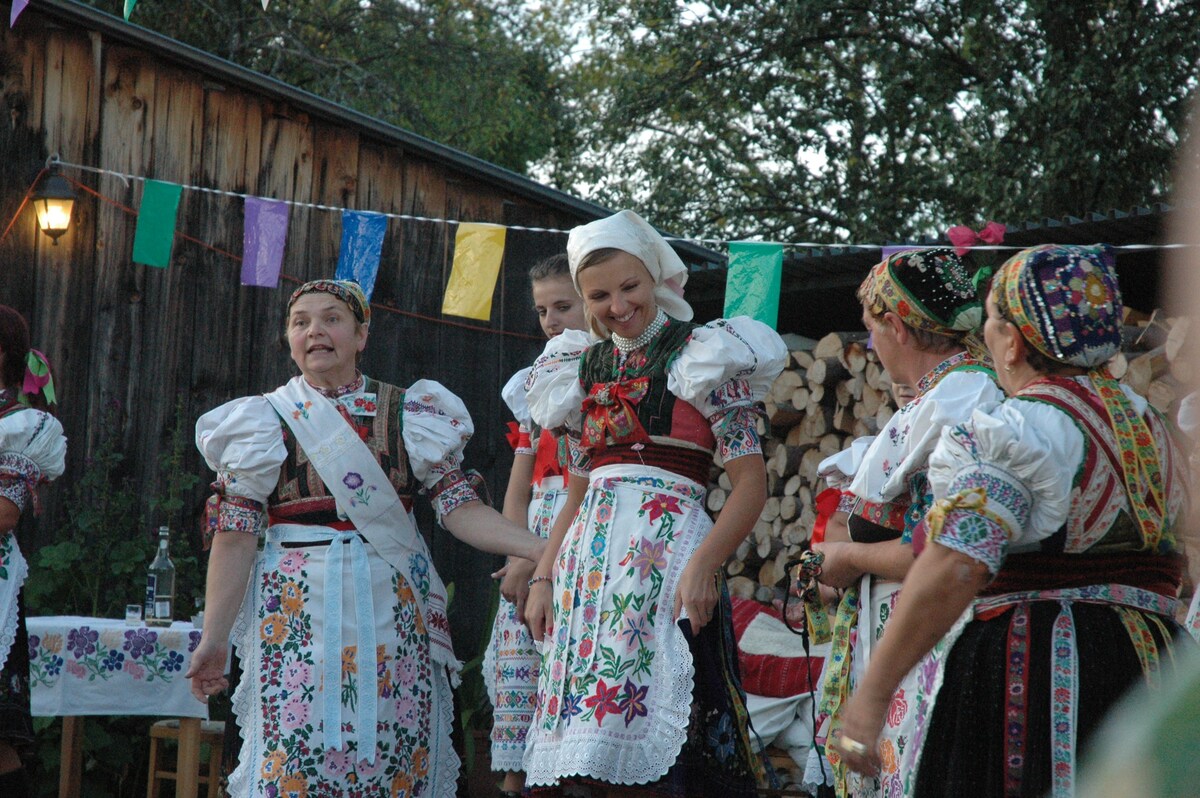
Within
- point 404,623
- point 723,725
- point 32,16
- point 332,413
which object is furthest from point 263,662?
point 32,16

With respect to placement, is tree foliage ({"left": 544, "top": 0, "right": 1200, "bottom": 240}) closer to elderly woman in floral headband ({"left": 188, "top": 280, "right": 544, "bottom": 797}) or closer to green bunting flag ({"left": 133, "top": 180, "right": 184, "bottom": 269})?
green bunting flag ({"left": 133, "top": 180, "right": 184, "bottom": 269})

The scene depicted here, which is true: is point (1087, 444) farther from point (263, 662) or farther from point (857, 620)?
point (263, 662)

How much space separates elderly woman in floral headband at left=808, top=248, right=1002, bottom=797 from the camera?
2.37 m

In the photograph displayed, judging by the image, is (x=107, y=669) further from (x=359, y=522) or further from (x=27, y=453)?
(x=359, y=522)

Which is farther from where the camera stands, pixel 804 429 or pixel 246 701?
pixel 804 429

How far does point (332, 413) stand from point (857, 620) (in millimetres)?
1498

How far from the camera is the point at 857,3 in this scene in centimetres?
1286

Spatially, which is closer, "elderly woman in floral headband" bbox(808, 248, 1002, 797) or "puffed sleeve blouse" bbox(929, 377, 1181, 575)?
"puffed sleeve blouse" bbox(929, 377, 1181, 575)

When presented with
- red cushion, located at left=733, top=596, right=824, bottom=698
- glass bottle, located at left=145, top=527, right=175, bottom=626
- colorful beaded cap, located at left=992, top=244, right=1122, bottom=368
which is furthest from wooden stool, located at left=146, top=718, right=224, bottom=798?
colorful beaded cap, located at left=992, top=244, right=1122, bottom=368

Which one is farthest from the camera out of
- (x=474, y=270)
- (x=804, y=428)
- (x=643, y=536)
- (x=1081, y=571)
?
(x=804, y=428)

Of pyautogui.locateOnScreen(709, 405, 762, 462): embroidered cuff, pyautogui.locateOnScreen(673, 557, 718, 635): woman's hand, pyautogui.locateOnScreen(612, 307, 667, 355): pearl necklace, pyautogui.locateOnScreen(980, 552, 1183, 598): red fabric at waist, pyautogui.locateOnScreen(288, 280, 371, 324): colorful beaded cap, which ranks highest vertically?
pyautogui.locateOnScreen(288, 280, 371, 324): colorful beaded cap

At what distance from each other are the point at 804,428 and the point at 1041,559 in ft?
15.2

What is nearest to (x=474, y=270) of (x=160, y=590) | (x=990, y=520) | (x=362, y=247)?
(x=362, y=247)

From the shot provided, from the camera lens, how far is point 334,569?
10.7 ft
